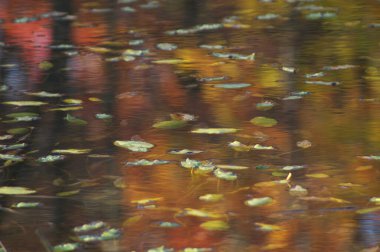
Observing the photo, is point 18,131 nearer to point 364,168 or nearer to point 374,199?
point 364,168

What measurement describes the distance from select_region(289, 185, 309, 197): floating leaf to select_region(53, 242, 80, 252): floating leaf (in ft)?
2.94

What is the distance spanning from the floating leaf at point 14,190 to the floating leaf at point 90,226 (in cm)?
54

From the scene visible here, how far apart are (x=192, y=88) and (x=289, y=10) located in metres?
2.91

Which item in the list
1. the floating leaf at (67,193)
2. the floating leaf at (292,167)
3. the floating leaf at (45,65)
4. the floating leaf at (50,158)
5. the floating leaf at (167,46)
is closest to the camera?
the floating leaf at (67,193)

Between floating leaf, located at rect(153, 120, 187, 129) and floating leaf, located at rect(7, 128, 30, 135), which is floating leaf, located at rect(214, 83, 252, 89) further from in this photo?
floating leaf, located at rect(7, 128, 30, 135)

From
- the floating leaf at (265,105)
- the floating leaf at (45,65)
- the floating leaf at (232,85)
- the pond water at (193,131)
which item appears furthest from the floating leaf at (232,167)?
the floating leaf at (45,65)

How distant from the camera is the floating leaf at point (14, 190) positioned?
436cm

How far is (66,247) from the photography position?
3.66 metres

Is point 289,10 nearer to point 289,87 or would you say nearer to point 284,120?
point 289,87

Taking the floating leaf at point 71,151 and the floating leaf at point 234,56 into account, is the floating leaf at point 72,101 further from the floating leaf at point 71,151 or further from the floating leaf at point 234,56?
the floating leaf at point 234,56

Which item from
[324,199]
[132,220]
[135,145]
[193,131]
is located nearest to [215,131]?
[193,131]

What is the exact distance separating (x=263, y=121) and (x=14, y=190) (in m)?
1.46

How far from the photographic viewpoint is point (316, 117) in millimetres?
5473

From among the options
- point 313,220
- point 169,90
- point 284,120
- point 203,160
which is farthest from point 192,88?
point 313,220
